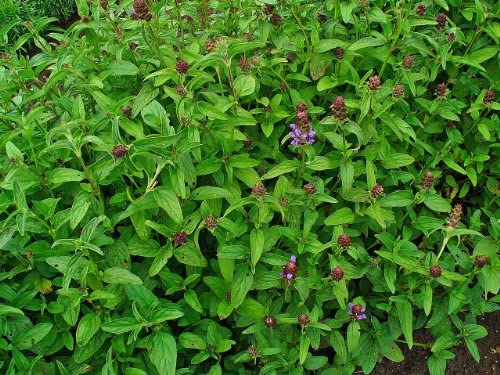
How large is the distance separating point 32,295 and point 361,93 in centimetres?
164

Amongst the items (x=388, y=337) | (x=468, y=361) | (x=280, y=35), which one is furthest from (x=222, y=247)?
(x=468, y=361)

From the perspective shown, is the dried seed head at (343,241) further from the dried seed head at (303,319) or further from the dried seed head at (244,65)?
the dried seed head at (244,65)

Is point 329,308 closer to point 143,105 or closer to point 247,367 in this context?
point 247,367

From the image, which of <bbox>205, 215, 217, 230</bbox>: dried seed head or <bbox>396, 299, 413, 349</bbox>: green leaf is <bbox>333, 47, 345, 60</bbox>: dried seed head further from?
<bbox>396, 299, 413, 349</bbox>: green leaf

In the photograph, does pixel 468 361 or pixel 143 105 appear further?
pixel 468 361

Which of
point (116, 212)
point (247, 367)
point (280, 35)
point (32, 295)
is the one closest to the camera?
point (32, 295)

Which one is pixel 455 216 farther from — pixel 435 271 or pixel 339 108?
pixel 339 108

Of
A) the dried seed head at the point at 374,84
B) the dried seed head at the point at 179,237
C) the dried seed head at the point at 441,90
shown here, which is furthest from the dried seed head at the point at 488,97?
the dried seed head at the point at 179,237

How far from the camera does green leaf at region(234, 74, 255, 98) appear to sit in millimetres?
2363

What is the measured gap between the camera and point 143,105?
7.84 feet

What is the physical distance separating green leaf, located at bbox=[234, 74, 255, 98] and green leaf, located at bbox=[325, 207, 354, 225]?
0.64 metres

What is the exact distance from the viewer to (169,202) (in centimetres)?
204

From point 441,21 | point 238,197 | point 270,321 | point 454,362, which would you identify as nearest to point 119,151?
point 238,197

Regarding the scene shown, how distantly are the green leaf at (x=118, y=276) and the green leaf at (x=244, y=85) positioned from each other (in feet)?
2.93
